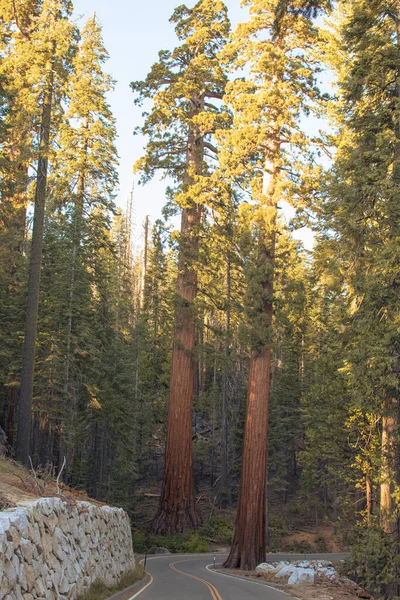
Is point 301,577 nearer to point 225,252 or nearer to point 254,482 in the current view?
point 254,482

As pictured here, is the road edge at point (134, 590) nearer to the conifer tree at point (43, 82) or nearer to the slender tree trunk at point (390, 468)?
the slender tree trunk at point (390, 468)

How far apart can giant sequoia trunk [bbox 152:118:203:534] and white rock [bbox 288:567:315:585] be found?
353 inches

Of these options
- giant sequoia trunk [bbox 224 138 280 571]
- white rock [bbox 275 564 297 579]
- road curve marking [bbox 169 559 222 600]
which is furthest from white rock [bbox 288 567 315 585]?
giant sequoia trunk [bbox 224 138 280 571]

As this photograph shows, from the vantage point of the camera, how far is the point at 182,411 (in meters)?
23.4

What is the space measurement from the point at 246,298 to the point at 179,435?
8073 mm

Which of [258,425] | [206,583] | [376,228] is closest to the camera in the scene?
[376,228]

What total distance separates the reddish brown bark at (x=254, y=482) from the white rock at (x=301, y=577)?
233 cm

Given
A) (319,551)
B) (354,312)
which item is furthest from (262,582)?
(319,551)

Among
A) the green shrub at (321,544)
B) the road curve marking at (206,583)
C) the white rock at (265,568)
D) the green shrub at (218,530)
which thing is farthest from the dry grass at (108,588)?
the green shrub at (321,544)

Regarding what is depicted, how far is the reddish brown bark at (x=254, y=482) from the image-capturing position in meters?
17.2

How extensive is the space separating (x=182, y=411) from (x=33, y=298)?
8.19 m

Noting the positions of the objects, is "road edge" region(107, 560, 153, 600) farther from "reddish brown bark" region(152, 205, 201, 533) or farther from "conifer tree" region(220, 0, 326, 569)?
"reddish brown bark" region(152, 205, 201, 533)

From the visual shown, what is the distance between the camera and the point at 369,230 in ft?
46.4

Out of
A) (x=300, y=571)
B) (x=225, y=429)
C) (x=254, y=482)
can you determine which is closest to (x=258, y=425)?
(x=254, y=482)
